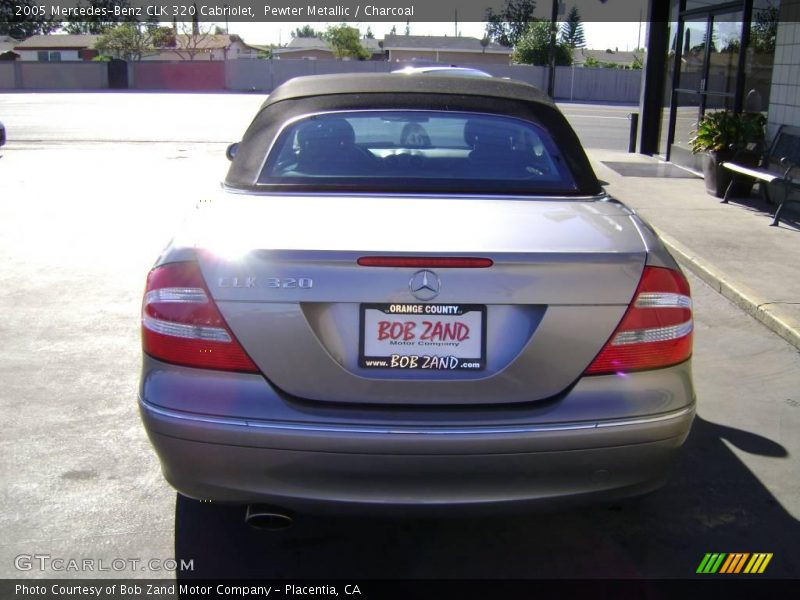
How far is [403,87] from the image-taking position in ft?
13.4

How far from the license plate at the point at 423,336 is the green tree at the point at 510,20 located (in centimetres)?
9487

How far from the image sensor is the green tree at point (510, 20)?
95.8 m

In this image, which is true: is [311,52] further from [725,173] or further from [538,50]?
[725,173]

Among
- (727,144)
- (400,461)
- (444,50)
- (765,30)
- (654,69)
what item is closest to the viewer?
Result: (400,461)

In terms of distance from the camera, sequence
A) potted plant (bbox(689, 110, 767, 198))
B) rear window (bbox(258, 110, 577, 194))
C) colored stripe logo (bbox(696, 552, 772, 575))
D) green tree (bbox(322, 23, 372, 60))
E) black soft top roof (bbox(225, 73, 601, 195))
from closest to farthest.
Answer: colored stripe logo (bbox(696, 552, 772, 575)) → rear window (bbox(258, 110, 577, 194)) → black soft top roof (bbox(225, 73, 601, 195)) → potted plant (bbox(689, 110, 767, 198)) → green tree (bbox(322, 23, 372, 60))

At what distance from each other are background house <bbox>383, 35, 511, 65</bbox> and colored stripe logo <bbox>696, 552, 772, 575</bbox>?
7709cm

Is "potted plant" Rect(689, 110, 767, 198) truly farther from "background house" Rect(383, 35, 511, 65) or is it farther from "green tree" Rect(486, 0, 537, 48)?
"green tree" Rect(486, 0, 537, 48)

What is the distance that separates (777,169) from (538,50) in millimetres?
45054

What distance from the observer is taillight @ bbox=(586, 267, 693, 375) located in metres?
2.82

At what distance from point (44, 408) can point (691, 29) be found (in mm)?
13754

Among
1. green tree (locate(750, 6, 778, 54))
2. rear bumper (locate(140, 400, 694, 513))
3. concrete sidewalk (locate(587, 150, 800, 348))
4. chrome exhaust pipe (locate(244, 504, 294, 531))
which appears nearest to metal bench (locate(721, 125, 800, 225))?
concrete sidewalk (locate(587, 150, 800, 348))

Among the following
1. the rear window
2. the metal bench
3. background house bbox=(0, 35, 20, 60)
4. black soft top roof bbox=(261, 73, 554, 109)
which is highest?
background house bbox=(0, 35, 20, 60)

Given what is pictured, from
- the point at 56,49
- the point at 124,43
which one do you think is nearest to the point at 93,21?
the point at 56,49

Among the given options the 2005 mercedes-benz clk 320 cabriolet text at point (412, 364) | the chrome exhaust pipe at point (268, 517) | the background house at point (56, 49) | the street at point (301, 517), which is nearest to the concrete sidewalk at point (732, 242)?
the street at point (301, 517)
